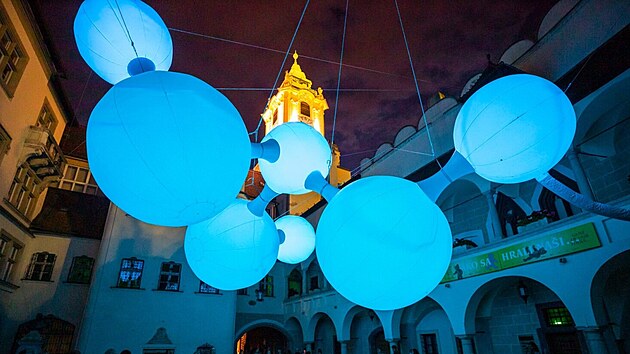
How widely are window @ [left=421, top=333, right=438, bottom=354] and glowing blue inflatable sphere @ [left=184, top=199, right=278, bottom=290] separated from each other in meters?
11.0

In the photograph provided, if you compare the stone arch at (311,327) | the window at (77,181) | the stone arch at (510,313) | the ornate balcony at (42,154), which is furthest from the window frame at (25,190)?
the stone arch at (510,313)

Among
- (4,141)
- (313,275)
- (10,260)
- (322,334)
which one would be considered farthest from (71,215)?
(322,334)

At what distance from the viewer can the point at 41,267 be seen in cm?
1291

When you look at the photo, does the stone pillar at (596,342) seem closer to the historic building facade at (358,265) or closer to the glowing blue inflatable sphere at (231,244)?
the historic building facade at (358,265)

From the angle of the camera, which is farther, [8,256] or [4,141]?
[8,256]

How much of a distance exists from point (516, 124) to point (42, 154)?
14790mm

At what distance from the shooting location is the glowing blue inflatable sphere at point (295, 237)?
2844 millimetres

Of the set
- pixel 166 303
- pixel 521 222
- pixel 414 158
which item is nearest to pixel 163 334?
pixel 166 303

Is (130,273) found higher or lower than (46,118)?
lower

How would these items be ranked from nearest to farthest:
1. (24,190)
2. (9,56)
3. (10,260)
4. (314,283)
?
(9,56) → (10,260) → (24,190) → (314,283)

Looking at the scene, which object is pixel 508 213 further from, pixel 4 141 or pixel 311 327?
pixel 4 141

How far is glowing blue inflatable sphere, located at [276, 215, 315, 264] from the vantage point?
2844mm

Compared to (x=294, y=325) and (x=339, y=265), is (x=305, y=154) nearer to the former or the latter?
(x=339, y=265)

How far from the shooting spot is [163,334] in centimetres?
1312
